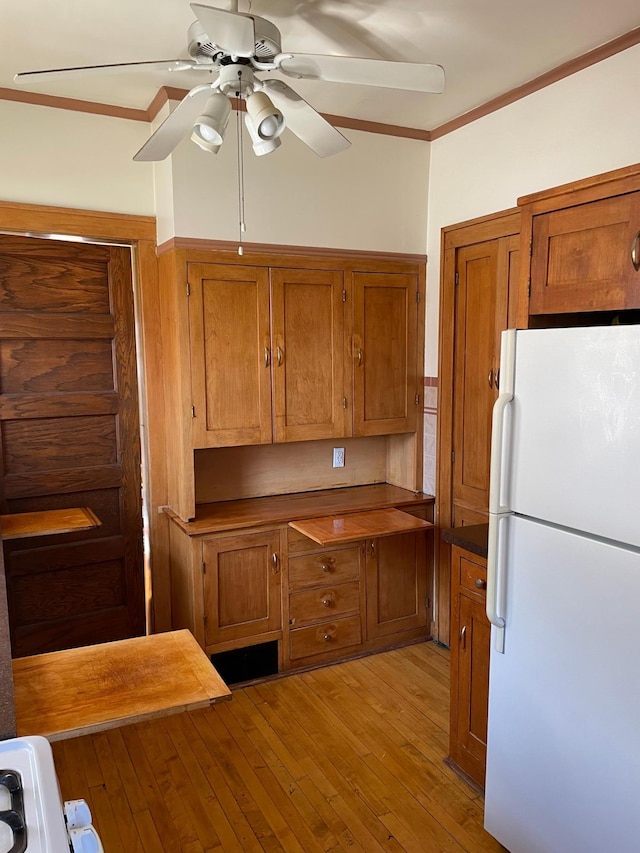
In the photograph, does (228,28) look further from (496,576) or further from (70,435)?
(70,435)

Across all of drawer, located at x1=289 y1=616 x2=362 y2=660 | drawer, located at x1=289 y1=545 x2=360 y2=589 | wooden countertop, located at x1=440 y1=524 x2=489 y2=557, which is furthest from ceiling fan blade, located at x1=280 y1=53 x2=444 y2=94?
drawer, located at x1=289 y1=616 x2=362 y2=660

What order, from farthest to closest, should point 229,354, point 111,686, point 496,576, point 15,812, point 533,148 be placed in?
point 229,354 → point 533,148 → point 496,576 → point 111,686 → point 15,812

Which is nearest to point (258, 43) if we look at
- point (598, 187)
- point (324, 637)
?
point (598, 187)

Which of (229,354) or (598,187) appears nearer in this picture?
(598,187)

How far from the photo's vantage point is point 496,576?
2.01m

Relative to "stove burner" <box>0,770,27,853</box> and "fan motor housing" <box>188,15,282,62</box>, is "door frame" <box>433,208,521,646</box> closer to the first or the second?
"fan motor housing" <box>188,15,282,62</box>

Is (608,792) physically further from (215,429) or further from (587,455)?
(215,429)

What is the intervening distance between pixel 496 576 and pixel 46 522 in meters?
1.93

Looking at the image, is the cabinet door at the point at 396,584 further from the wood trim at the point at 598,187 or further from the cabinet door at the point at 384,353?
the wood trim at the point at 598,187

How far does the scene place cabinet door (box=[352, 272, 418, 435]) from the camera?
342 cm

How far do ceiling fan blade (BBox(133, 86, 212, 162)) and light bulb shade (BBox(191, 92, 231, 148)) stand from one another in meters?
0.03

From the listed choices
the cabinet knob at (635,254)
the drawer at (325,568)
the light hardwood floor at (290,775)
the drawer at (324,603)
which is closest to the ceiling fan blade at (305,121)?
the cabinet knob at (635,254)

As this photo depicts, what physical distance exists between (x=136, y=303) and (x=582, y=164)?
7.06 ft

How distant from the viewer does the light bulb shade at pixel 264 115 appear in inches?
68.4
